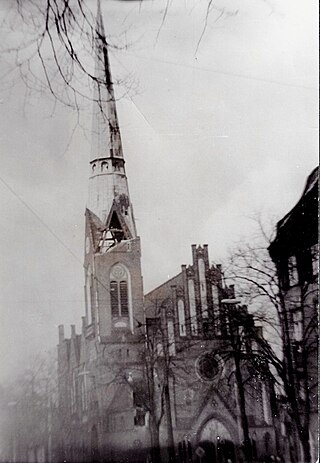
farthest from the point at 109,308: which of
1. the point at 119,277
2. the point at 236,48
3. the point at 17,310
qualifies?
the point at 236,48

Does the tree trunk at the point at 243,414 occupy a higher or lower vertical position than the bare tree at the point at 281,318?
lower

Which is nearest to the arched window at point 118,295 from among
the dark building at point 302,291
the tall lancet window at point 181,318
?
the tall lancet window at point 181,318

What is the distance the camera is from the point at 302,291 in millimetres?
1435

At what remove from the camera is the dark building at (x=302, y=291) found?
1401mm

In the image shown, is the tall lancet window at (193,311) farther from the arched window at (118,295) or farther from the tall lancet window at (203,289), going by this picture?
the arched window at (118,295)

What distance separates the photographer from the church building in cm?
130

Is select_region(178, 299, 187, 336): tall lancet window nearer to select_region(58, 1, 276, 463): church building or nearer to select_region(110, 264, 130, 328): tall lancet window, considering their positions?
select_region(58, 1, 276, 463): church building

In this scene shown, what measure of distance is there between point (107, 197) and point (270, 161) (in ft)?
1.20

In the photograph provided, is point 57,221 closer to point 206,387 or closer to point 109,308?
point 109,308

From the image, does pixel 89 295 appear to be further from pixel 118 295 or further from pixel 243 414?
pixel 243 414

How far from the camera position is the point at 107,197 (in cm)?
135

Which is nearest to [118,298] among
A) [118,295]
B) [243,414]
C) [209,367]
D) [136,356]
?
[118,295]

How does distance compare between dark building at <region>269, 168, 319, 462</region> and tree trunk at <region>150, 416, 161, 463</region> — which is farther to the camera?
dark building at <region>269, 168, 319, 462</region>

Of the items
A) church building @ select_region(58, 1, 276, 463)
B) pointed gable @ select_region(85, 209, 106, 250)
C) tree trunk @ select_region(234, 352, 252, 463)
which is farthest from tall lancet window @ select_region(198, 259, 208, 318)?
pointed gable @ select_region(85, 209, 106, 250)
